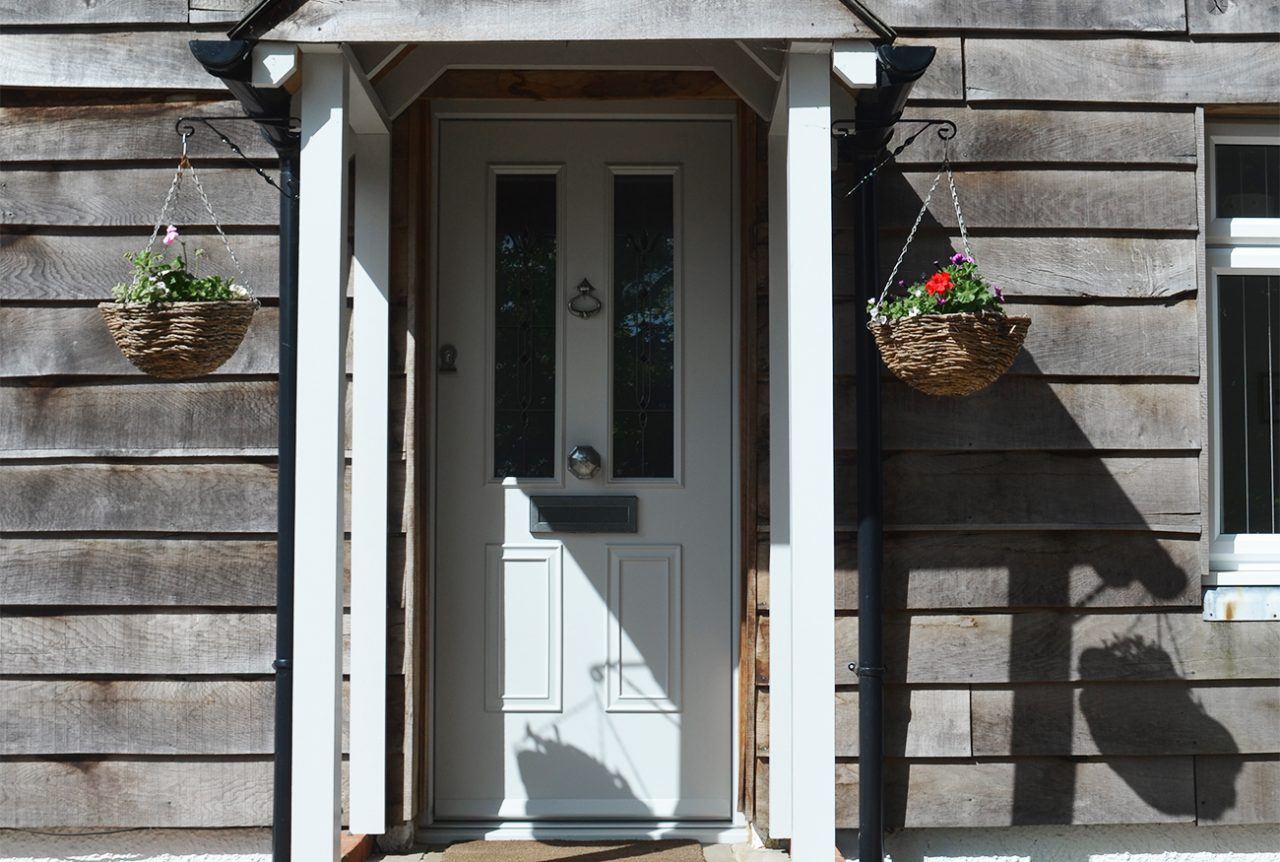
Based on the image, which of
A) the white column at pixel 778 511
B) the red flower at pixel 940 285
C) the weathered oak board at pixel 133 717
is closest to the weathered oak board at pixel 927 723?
the white column at pixel 778 511

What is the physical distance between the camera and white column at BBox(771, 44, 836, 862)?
7.52 ft

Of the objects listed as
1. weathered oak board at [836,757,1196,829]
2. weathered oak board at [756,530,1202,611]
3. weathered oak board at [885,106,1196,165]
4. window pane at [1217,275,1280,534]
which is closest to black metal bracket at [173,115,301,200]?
weathered oak board at [885,106,1196,165]

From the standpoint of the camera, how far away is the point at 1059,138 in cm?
290

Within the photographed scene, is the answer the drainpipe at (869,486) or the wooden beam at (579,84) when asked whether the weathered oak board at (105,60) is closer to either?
the wooden beam at (579,84)

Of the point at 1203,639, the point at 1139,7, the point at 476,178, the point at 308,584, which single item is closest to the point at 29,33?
the point at 476,178

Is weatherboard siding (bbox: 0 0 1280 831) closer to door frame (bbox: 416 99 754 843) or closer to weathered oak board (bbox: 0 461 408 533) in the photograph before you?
weathered oak board (bbox: 0 461 408 533)

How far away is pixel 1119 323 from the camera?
2877mm

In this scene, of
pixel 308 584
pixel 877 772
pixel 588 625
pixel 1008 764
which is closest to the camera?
pixel 308 584

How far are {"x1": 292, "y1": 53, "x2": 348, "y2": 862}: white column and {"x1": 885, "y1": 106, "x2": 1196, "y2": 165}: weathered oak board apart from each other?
148cm

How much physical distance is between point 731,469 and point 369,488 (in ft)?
3.21

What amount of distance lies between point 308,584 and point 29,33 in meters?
1.75

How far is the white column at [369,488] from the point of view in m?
2.81

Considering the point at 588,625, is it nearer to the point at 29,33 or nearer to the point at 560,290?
the point at 560,290

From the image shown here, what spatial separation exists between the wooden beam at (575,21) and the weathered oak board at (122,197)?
76 cm
